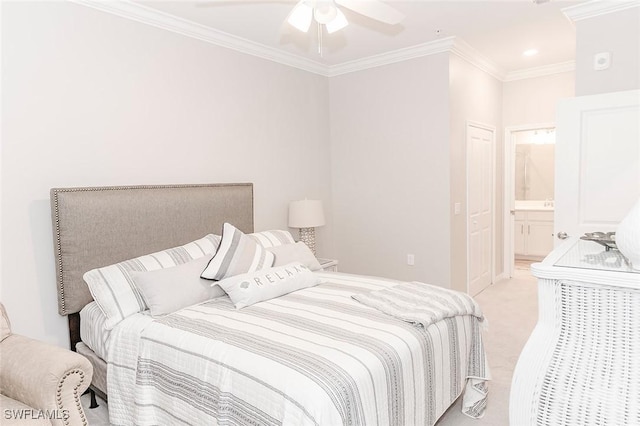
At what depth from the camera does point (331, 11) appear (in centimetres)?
217

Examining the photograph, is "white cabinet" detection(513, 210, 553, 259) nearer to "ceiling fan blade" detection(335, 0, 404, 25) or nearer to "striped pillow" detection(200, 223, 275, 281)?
"striped pillow" detection(200, 223, 275, 281)

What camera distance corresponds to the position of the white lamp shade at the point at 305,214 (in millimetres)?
4141

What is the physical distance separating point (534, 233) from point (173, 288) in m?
6.16

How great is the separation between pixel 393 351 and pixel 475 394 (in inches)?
36.2

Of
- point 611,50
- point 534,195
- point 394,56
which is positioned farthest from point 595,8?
point 534,195

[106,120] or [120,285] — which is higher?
[106,120]

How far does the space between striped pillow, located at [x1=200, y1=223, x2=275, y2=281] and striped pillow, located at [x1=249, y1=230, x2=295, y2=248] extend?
16 centimetres

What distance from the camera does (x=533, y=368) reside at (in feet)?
4.15

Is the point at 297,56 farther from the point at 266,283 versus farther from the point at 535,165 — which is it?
the point at 535,165

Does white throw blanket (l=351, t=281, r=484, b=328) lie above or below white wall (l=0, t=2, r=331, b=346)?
below

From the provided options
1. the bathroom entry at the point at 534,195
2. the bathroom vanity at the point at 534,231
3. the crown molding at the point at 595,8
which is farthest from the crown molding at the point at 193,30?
the bathroom vanity at the point at 534,231

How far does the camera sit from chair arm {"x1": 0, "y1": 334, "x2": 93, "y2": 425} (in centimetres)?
178

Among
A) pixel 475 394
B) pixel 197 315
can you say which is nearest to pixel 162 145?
pixel 197 315

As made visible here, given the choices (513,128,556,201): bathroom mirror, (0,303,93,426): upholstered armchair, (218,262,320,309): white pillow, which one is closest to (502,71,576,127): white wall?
(513,128,556,201): bathroom mirror
